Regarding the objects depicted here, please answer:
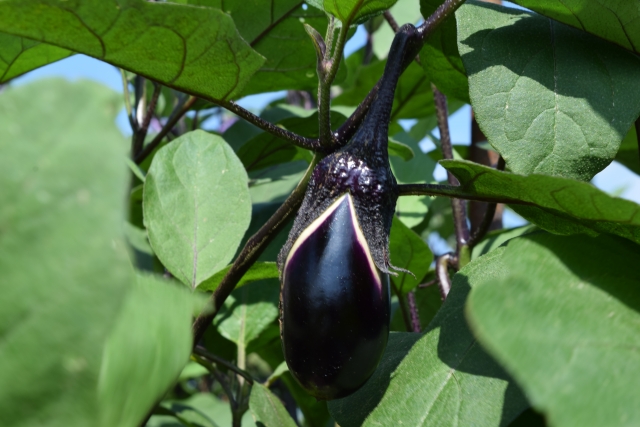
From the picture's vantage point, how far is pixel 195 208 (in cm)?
67

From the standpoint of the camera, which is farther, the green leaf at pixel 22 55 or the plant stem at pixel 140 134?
the plant stem at pixel 140 134

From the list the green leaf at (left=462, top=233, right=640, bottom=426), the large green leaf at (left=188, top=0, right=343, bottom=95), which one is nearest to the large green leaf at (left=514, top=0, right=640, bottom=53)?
the green leaf at (left=462, top=233, right=640, bottom=426)

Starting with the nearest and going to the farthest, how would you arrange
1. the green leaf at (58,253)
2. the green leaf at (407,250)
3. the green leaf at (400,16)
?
the green leaf at (58,253), the green leaf at (407,250), the green leaf at (400,16)

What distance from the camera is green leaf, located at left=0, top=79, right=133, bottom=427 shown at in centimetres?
18

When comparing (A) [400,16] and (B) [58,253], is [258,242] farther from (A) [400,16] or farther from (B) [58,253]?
(A) [400,16]

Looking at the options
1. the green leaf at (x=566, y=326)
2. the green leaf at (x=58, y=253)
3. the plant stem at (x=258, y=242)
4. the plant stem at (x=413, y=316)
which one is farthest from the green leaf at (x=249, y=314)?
the green leaf at (x=58, y=253)

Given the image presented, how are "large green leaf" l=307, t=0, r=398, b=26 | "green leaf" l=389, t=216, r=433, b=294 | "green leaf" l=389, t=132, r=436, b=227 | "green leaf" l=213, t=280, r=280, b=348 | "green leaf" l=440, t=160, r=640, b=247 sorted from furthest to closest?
"green leaf" l=389, t=132, r=436, b=227 → "green leaf" l=213, t=280, r=280, b=348 → "green leaf" l=389, t=216, r=433, b=294 → "large green leaf" l=307, t=0, r=398, b=26 → "green leaf" l=440, t=160, r=640, b=247

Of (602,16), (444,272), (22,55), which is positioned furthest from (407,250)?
(22,55)

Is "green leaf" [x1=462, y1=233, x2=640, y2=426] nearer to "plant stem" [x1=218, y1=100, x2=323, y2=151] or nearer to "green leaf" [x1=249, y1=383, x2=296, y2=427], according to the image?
"plant stem" [x1=218, y1=100, x2=323, y2=151]

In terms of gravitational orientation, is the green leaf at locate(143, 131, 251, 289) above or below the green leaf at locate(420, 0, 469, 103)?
below

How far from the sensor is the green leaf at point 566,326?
23cm

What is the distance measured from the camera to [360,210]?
40 centimetres

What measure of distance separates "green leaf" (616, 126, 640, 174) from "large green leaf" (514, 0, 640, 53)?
554mm

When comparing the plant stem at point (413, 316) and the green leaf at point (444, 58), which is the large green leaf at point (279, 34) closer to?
the green leaf at point (444, 58)
